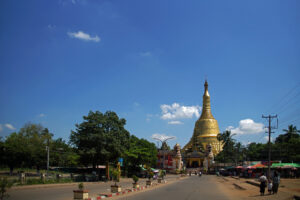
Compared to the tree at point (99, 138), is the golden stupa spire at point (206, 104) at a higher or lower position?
higher

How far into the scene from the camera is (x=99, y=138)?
128 ft

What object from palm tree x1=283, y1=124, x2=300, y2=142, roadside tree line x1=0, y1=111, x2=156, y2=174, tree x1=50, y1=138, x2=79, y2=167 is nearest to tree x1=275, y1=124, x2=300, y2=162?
palm tree x1=283, y1=124, x2=300, y2=142

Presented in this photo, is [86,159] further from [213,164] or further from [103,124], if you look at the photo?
[213,164]

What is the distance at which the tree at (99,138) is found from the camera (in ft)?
127

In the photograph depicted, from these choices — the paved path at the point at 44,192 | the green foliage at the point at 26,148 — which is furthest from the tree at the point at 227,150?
the paved path at the point at 44,192

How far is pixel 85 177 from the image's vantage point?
39.3 m

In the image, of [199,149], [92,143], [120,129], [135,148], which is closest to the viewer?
[92,143]

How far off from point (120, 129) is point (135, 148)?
56.1 ft

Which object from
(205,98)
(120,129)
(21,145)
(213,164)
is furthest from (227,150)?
(21,145)

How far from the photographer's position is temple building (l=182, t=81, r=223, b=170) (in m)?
102

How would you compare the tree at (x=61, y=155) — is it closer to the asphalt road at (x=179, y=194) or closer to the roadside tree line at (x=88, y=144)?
the roadside tree line at (x=88, y=144)

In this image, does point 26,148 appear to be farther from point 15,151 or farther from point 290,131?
point 290,131

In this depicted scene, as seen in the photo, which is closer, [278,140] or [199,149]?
[278,140]

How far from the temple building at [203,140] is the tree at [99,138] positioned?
60631 mm
